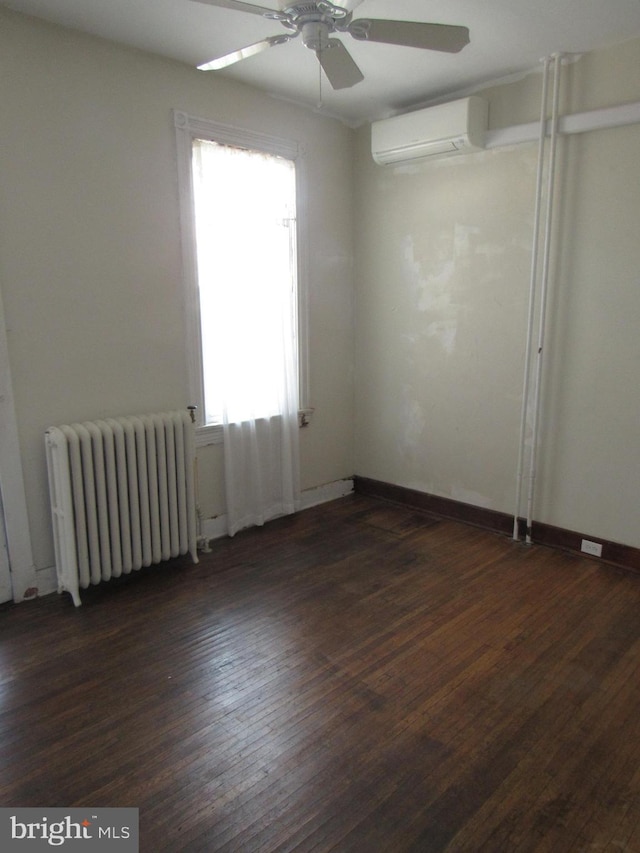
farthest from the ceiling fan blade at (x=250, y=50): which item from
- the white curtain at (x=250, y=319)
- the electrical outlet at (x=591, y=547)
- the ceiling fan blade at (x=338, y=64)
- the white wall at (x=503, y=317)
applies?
the electrical outlet at (x=591, y=547)

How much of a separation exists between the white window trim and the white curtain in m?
0.05

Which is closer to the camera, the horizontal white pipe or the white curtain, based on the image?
the horizontal white pipe

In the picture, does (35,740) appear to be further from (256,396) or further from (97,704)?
(256,396)

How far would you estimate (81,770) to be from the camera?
1.79 m

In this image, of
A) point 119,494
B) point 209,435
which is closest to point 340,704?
point 119,494

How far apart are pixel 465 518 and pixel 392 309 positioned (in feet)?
5.26

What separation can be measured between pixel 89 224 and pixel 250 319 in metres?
1.06

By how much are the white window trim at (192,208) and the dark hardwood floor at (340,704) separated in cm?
103

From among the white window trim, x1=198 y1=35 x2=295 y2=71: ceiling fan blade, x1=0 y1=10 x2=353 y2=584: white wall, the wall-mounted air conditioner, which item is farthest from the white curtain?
x1=198 y1=35 x2=295 y2=71: ceiling fan blade

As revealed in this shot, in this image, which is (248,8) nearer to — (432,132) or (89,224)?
(89,224)

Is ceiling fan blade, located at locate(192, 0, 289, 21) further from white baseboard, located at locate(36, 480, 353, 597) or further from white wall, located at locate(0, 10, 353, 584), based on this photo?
white baseboard, located at locate(36, 480, 353, 597)

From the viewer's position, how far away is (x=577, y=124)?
3.00 metres

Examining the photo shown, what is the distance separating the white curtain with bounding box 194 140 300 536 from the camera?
330cm

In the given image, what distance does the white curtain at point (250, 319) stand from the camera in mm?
3305
